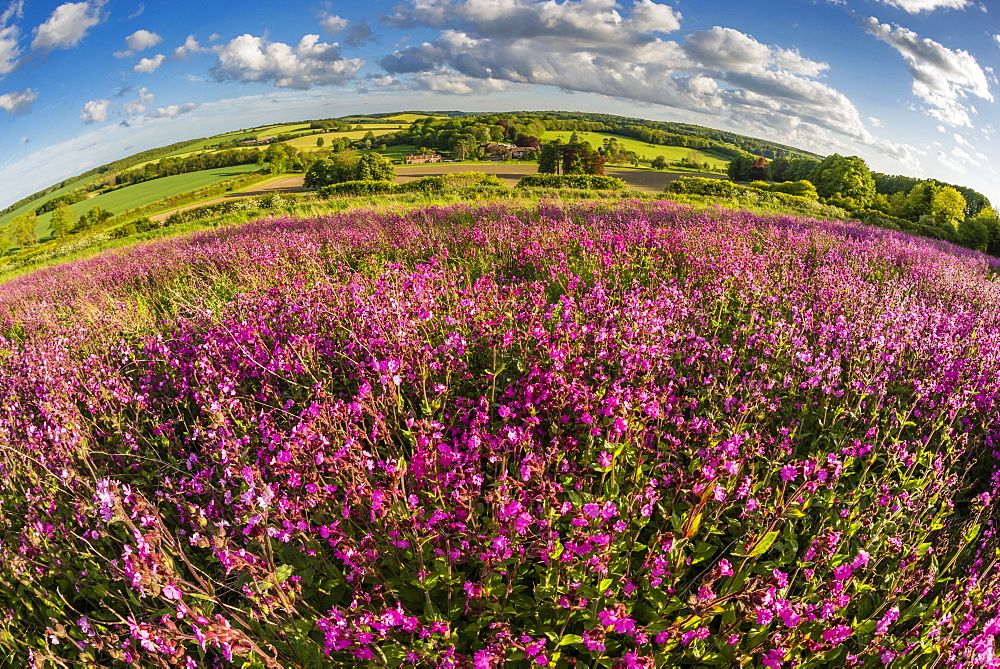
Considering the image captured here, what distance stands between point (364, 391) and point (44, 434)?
119 inches

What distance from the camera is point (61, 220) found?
272 ft

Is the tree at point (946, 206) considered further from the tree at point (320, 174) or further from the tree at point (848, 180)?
the tree at point (320, 174)

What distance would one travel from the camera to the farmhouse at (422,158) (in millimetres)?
62025

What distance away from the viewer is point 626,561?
212cm

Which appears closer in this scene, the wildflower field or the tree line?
the wildflower field

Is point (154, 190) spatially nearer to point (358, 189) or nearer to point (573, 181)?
point (358, 189)

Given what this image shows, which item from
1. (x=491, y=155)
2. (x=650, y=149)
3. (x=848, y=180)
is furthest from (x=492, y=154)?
(x=848, y=180)

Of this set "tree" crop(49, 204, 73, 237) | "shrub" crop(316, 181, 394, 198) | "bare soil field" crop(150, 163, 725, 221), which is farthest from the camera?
"tree" crop(49, 204, 73, 237)

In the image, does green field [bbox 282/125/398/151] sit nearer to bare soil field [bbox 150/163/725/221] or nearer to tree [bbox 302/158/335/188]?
bare soil field [bbox 150/163/725/221]

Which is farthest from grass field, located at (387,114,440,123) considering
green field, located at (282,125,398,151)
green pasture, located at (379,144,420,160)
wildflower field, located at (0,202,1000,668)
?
wildflower field, located at (0,202,1000,668)

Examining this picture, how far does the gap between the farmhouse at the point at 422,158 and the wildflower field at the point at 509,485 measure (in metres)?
62.2

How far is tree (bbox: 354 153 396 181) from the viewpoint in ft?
163

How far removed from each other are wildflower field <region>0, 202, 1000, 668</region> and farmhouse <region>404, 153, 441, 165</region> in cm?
6219

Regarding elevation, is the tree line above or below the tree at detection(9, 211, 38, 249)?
above
